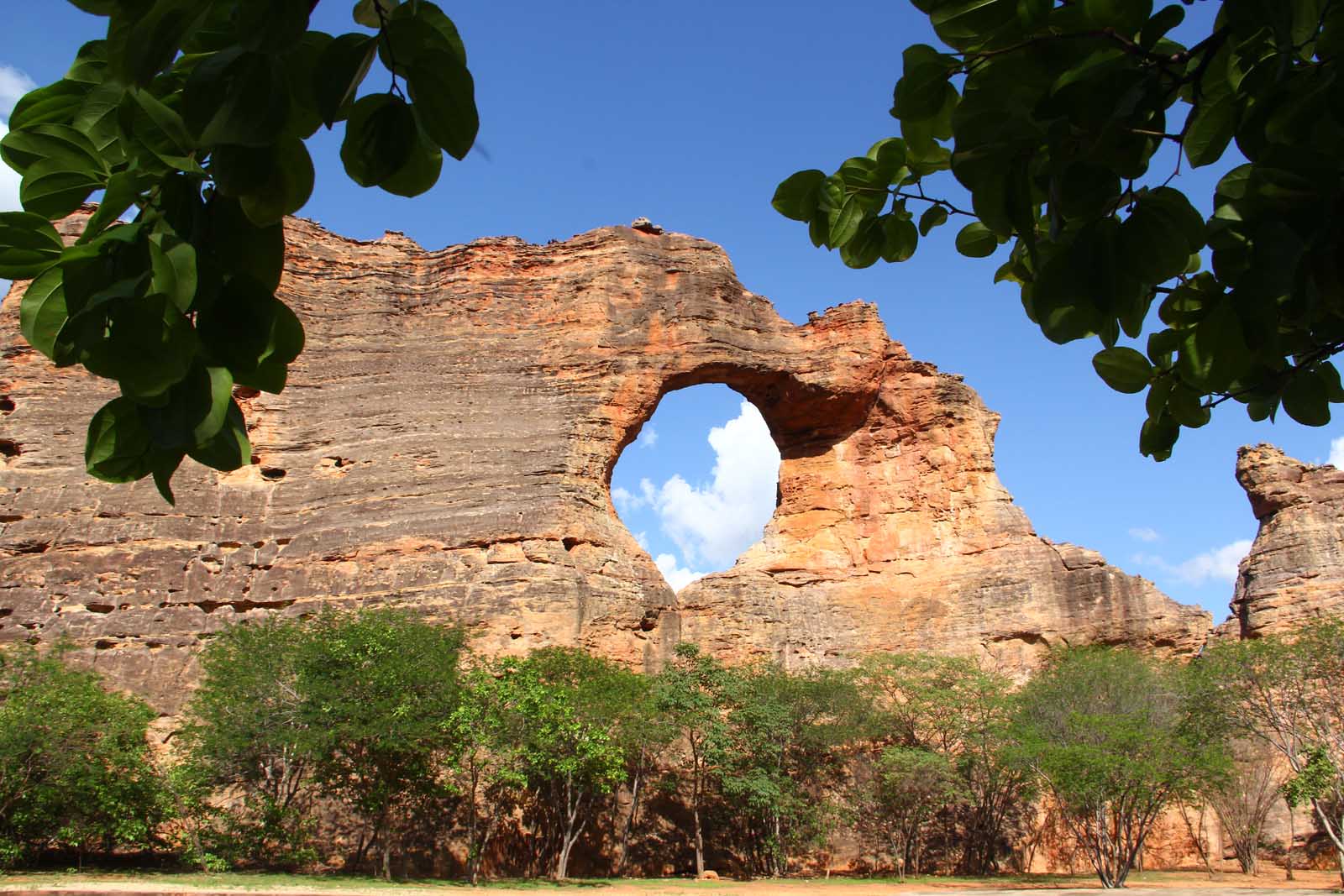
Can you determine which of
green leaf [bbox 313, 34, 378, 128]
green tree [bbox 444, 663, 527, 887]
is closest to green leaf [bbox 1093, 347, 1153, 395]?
green leaf [bbox 313, 34, 378, 128]

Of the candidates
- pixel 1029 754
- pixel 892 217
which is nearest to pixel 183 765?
pixel 1029 754

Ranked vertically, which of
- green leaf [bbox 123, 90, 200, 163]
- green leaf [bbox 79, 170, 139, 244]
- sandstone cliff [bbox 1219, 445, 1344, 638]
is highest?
sandstone cliff [bbox 1219, 445, 1344, 638]

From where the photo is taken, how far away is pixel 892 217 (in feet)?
6.88

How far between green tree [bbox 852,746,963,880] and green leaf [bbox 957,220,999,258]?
22.3 meters

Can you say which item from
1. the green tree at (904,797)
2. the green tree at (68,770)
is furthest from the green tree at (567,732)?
the green tree at (68,770)

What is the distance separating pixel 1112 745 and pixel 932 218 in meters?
20.7

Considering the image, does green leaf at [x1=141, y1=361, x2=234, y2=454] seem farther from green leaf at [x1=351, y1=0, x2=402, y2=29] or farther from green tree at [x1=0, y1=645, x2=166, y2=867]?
green tree at [x1=0, y1=645, x2=166, y2=867]

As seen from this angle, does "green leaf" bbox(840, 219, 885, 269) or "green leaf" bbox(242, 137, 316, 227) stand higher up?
"green leaf" bbox(840, 219, 885, 269)

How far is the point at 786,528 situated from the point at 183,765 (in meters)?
16.5

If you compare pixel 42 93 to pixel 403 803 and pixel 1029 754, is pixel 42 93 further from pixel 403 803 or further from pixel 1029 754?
pixel 1029 754

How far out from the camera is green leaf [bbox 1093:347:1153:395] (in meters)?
2.12

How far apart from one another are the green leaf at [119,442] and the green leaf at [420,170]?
41 cm

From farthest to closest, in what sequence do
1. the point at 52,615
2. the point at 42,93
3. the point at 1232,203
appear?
the point at 52,615
the point at 1232,203
the point at 42,93

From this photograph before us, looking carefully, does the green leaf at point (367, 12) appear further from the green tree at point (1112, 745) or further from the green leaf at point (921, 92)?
the green tree at point (1112, 745)
